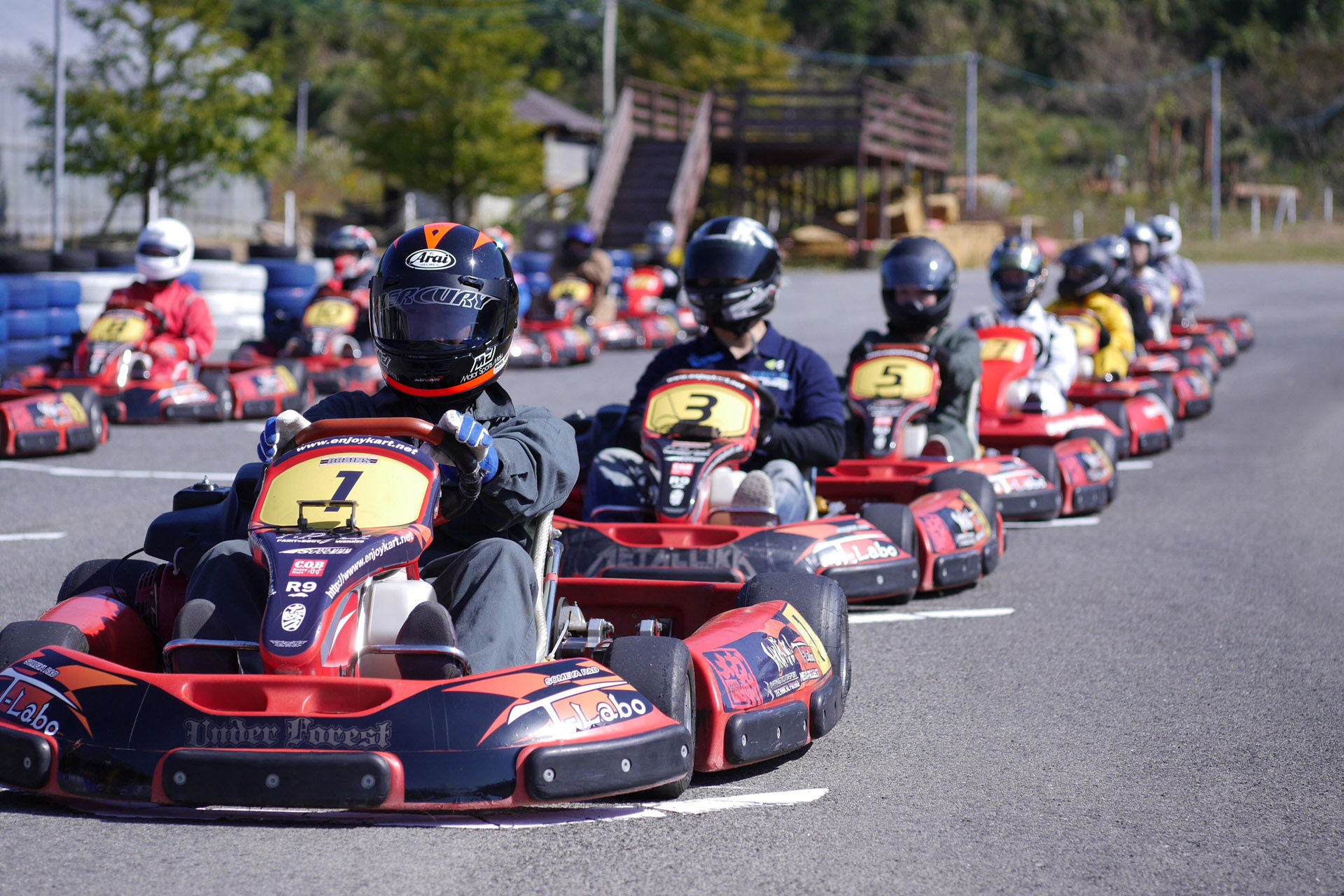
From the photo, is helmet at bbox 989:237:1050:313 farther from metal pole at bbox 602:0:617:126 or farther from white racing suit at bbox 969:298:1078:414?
metal pole at bbox 602:0:617:126

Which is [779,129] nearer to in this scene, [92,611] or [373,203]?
[373,203]

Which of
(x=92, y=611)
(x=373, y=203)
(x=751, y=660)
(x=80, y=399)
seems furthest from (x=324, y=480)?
(x=373, y=203)

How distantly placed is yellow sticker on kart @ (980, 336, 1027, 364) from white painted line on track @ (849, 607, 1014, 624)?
356 centimetres

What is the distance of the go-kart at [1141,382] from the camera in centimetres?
1095

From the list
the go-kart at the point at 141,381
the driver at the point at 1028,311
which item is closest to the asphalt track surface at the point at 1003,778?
the driver at the point at 1028,311

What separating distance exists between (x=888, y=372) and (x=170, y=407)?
549 centimetres

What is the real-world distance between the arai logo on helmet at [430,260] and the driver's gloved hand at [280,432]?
0.53m

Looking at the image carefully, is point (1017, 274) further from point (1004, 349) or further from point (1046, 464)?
point (1046, 464)

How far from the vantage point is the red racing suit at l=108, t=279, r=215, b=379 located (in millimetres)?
11430

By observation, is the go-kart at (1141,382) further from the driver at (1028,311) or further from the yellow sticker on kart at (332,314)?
the yellow sticker on kart at (332,314)

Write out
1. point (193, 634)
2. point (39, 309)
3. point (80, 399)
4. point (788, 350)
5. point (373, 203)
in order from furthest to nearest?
1. point (373, 203)
2. point (39, 309)
3. point (80, 399)
4. point (788, 350)
5. point (193, 634)

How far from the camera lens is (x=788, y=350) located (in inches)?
263

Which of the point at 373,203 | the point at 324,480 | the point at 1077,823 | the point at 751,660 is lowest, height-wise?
the point at 1077,823

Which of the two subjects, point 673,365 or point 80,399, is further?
point 80,399
